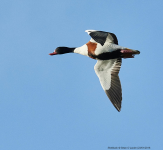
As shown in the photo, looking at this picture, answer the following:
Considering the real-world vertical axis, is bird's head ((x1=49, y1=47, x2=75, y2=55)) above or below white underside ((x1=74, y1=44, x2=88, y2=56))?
above

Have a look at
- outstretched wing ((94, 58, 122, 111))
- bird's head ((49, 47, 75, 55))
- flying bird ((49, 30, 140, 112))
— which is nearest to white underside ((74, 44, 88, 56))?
flying bird ((49, 30, 140, 112))

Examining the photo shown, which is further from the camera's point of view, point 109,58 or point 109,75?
point 109,75

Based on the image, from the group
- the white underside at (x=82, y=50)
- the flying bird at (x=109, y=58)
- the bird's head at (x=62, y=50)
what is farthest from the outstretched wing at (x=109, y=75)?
A: the bird's head at (x=62, y=50)

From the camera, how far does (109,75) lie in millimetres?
11461

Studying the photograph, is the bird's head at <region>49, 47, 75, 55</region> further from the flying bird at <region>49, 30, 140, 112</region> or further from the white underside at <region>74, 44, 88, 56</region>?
the white underside at <region>74, 44, 88, 56</region>

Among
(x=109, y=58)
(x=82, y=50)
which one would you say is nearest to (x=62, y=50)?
(x=82, y=50)

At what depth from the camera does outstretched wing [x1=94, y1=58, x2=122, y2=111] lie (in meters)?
11.2

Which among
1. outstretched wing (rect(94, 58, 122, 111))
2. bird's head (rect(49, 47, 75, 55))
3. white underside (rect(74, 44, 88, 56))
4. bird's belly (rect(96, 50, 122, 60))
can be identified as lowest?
outstretched wing (rect(94, 58, 122, 111))

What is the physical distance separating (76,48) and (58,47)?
3.25ft

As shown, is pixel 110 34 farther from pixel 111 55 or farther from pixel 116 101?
pixel 116 101

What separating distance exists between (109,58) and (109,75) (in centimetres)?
77

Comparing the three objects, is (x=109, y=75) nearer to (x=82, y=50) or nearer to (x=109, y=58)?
(x=109, y=58)

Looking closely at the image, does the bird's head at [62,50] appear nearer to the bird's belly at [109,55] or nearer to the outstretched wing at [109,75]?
the outstretched wing at [109,75]

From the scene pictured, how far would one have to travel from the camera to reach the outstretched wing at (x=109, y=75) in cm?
1119
